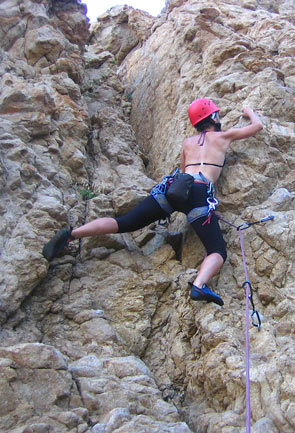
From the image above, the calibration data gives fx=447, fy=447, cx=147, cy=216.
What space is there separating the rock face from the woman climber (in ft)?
0.74

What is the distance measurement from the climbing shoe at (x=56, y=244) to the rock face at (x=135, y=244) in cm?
12

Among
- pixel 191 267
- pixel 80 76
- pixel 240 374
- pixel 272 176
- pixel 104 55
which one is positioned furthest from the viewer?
pixel 104 55

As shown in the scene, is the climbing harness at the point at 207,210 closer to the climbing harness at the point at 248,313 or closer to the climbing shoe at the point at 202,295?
the climbing harness at the point at 248,313

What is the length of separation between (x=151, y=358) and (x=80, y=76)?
18.4 ft

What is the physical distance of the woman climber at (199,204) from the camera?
4656mm

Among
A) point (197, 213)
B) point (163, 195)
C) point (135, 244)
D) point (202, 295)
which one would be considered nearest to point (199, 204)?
point (197, 213)

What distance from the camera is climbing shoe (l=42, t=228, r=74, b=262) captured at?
4637 millimetres

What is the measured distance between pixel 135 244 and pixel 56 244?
45.5 inches

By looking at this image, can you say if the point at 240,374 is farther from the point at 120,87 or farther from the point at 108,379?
the point at 120,87

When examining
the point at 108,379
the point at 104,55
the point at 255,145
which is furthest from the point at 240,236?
the point at 104,55

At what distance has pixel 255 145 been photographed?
581cm

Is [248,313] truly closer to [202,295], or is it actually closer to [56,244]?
[202,295]

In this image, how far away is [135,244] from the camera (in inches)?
217

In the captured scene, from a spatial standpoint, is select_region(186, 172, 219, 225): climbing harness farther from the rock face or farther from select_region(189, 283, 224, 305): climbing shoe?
select_region(189, 283, 224, 305): climbing shoe
